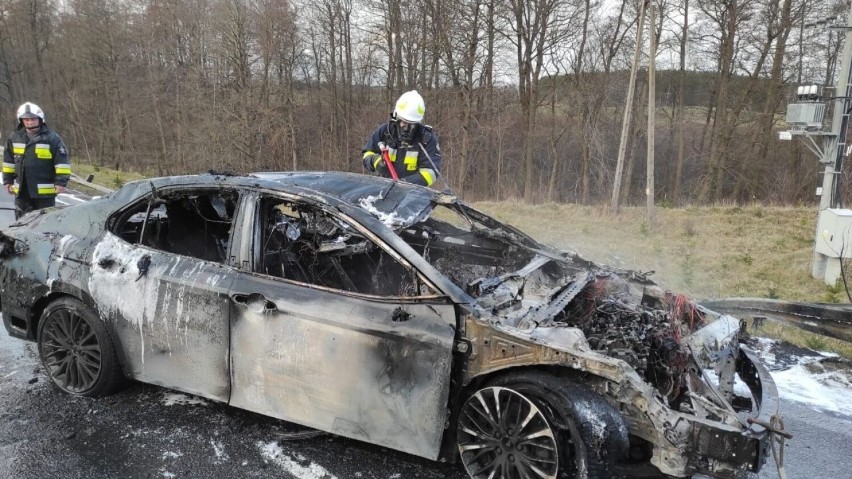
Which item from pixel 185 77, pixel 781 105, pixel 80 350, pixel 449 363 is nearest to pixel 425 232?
pixel 449 363

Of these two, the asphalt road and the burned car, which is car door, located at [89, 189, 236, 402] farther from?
the asphalt road

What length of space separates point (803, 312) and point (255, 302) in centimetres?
509

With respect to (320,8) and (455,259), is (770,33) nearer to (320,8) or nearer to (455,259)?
(320,8)

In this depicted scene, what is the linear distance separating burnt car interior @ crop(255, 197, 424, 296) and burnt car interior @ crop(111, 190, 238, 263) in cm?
36

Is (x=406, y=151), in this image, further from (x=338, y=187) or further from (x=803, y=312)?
(x=803, y=312)

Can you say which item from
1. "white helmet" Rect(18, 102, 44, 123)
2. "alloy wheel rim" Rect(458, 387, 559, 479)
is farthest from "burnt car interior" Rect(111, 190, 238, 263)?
"white helmet" Rect(18, 102, 44, 123)

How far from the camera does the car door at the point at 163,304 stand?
3059 mm

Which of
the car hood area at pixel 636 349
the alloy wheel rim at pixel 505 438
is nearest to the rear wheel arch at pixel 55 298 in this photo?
the car hood area at pixel 636 349

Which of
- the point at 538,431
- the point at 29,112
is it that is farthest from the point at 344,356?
the point at 29,112

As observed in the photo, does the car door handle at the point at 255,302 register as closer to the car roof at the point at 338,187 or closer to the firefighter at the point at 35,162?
the car roof at the point at 338,187

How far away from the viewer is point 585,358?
7.85 ft

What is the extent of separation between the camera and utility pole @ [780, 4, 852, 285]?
808 cm

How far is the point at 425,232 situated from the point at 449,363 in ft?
5.43

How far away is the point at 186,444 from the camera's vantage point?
3045 millimetres
